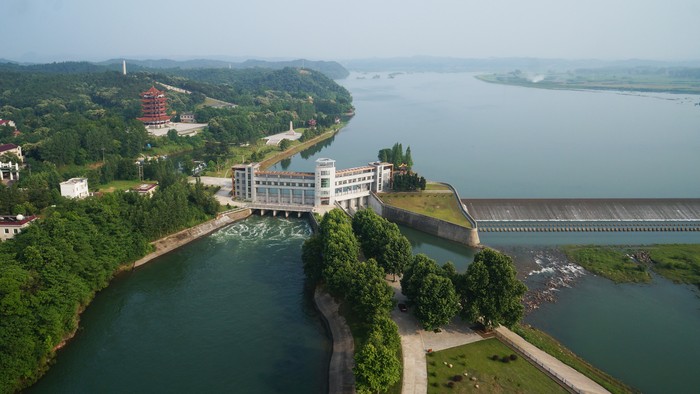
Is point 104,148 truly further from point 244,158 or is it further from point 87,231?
point 87,231

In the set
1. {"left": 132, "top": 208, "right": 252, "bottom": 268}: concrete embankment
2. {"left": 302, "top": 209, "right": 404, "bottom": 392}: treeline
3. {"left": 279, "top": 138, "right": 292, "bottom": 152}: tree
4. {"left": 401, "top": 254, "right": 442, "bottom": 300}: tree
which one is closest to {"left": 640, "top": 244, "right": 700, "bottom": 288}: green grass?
{"left": 401, "top": 254, "right": 442, "bottom": 300}: tree

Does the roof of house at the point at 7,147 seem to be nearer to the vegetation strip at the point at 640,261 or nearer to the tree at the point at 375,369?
the tree at the point at 375,369

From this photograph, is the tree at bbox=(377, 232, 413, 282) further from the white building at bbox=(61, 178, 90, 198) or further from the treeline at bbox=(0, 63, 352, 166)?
the treeline at bbox=(0, 63, 352, 166)

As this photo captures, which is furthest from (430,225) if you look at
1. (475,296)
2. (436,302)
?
(436,302)

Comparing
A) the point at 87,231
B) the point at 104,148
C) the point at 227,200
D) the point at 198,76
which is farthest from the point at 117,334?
the point at 198,76

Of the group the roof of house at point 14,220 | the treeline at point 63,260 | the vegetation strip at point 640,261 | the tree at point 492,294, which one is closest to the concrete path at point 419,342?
the tree at point 492,294
